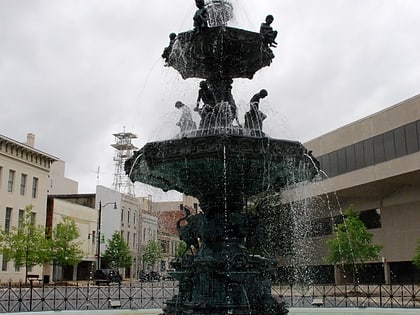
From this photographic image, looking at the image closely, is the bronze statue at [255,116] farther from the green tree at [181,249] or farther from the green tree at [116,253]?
the green tree at [116,253]

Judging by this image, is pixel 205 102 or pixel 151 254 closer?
pixel 205 102

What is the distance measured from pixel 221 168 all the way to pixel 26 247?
37.4 m

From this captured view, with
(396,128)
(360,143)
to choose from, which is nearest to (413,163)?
(396,128)

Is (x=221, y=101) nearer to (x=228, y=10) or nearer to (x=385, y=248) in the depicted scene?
(x=228, y=10)

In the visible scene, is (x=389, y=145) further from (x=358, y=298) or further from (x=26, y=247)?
(x=26, y=247)

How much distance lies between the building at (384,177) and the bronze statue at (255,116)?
31.6 metres

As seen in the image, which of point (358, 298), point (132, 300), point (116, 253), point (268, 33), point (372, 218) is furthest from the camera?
point (116, 253)

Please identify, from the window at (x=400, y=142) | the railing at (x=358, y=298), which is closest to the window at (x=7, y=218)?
the railing at (x=358, y=298)

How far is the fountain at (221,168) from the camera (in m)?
9.76

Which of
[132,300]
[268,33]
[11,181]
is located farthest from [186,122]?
[11,181]

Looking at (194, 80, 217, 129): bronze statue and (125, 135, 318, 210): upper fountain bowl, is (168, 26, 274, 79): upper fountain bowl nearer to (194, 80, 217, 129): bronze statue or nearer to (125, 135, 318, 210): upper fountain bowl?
(194, 80, 217, 129): bronze statue

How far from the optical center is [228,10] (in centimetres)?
1280

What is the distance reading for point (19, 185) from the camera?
51656 mm

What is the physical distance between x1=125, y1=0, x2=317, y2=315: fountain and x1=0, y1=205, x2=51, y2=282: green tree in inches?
1375
